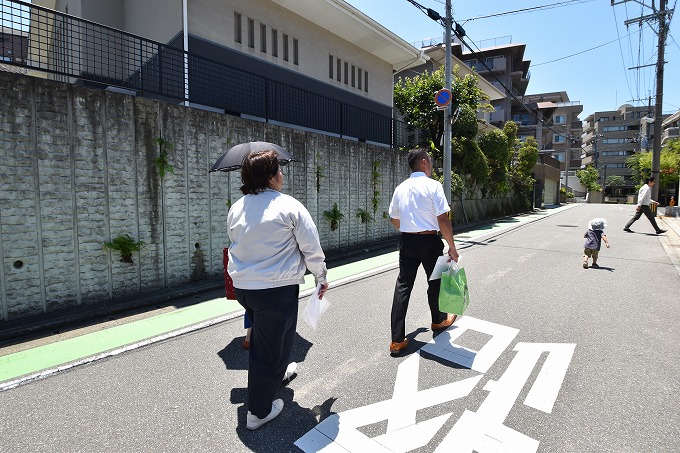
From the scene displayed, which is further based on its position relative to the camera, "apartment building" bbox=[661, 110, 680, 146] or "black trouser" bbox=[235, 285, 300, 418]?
"apartment building" bbox=[661, 110, 680, 146]

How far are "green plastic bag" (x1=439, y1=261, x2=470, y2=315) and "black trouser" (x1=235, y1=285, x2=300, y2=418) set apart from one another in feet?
5.82

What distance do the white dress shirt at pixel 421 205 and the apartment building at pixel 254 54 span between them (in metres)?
4.71

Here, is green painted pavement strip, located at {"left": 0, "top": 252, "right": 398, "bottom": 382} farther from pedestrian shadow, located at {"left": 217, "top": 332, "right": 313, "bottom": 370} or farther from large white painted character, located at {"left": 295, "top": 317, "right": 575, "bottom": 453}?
large white painted character, located at {"left": 295, "top": 317, "right": 575, "bottom": 453}

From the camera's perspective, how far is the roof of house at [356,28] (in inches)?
403

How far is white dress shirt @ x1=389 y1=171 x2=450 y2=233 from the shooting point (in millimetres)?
3490

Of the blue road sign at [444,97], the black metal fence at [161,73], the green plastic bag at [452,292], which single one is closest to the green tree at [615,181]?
the black metal fence at [161,73]

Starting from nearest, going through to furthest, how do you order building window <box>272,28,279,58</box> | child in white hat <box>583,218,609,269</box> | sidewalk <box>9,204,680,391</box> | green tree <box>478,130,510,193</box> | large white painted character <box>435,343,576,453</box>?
large white painted character <box>435,343,576,453</box>, sidewalk <box>9,204,680,391</box>, child in white hat <box>583,218,609,269</box>, building window <box>272,28,279,58</box>, green tree <box>478,130,510,193</box>

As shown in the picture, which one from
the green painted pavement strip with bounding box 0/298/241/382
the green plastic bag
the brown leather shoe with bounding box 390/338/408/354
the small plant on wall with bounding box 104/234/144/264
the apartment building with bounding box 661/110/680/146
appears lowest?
the green painted pavement strip with bounding box 0/298/241/382

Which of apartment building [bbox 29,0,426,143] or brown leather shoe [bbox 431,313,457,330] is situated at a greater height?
apartment building [bbox 29,0,426,143]

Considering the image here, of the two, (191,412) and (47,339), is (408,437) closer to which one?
(191,412)

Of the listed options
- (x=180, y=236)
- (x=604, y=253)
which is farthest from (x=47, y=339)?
(x=604, y=253)

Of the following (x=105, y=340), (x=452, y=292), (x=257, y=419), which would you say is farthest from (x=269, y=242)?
(x=105, y=340)

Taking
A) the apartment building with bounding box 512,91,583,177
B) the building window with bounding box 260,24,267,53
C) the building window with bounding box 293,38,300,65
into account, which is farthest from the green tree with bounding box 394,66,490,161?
the apartment building with bounding box 512,91,583,177

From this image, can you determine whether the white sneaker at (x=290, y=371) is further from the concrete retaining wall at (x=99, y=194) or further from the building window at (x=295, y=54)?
the building window at (x=295, y=54)
